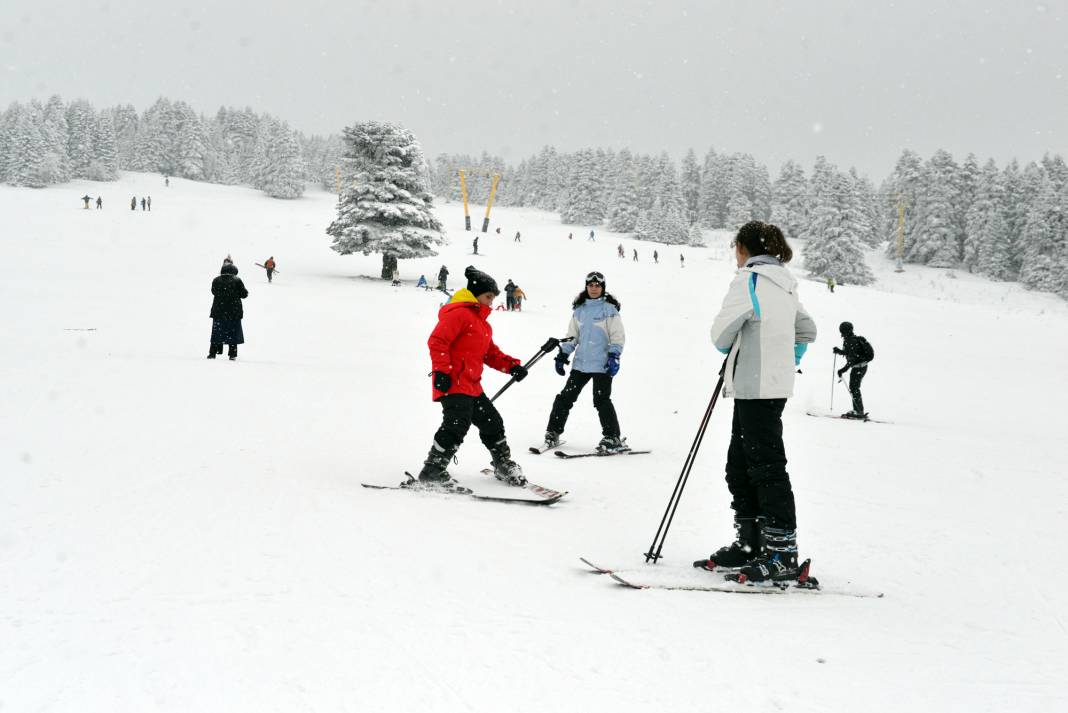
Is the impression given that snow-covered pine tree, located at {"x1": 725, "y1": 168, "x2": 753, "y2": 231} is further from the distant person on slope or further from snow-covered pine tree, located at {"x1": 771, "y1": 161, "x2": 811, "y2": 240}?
the distant person on slope

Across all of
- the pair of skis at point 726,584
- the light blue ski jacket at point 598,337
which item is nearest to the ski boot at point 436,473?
the pair of skis at point 726,584

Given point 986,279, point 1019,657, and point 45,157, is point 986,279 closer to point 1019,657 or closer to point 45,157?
point 1019,657

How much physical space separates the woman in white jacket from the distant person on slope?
3591 mm

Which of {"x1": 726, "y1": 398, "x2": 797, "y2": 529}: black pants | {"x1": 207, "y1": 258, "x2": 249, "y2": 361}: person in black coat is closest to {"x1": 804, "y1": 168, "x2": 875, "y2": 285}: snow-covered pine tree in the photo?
{"x1": 207, "y1": 258, "x2": 249, "y2": 361}: person in black coat

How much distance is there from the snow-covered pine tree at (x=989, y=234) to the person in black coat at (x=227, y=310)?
2783 inches

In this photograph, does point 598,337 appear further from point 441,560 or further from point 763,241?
point 441,560

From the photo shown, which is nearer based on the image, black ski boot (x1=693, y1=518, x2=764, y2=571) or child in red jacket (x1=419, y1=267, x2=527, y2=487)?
black ski boot (x1=693, y1=518, x2=764, y2=571)

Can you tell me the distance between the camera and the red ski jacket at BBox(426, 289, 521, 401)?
5434 mm

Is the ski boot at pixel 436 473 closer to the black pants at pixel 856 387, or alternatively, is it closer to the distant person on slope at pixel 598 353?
Result: the distant person on slope at pixel 598 353

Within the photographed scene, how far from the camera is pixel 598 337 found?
7.88 meters

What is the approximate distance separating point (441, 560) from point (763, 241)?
2.76 m

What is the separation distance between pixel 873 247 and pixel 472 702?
91175mm

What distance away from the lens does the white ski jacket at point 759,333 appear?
404 cm

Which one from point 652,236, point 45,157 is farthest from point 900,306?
point 45,157
